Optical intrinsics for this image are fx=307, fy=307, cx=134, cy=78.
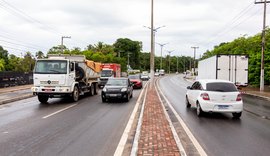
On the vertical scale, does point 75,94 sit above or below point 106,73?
below

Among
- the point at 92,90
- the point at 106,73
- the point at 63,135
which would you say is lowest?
the point at 63,135

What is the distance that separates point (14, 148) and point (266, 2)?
31539 mm

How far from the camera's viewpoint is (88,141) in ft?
25.7

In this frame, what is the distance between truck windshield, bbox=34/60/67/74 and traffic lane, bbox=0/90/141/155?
560 centimetres

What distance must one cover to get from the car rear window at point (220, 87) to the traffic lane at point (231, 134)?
1.15m

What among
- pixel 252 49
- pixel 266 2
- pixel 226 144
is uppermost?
pixel 266 2

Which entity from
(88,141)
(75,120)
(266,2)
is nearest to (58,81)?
(75,120)

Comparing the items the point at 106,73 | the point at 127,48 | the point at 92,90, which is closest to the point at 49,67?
the point at 92,90

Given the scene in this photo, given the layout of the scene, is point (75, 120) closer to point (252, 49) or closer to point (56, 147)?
point (56, 147)

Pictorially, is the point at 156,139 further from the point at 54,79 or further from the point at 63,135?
the point at 54,79

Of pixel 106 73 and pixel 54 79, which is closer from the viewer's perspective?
pixel 54 79

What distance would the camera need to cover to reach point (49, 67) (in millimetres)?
17672

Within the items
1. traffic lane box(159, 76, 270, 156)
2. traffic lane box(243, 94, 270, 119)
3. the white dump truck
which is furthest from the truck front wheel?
traffic lane box(243, 94, 270, 119)

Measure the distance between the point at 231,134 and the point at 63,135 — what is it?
4889mm
